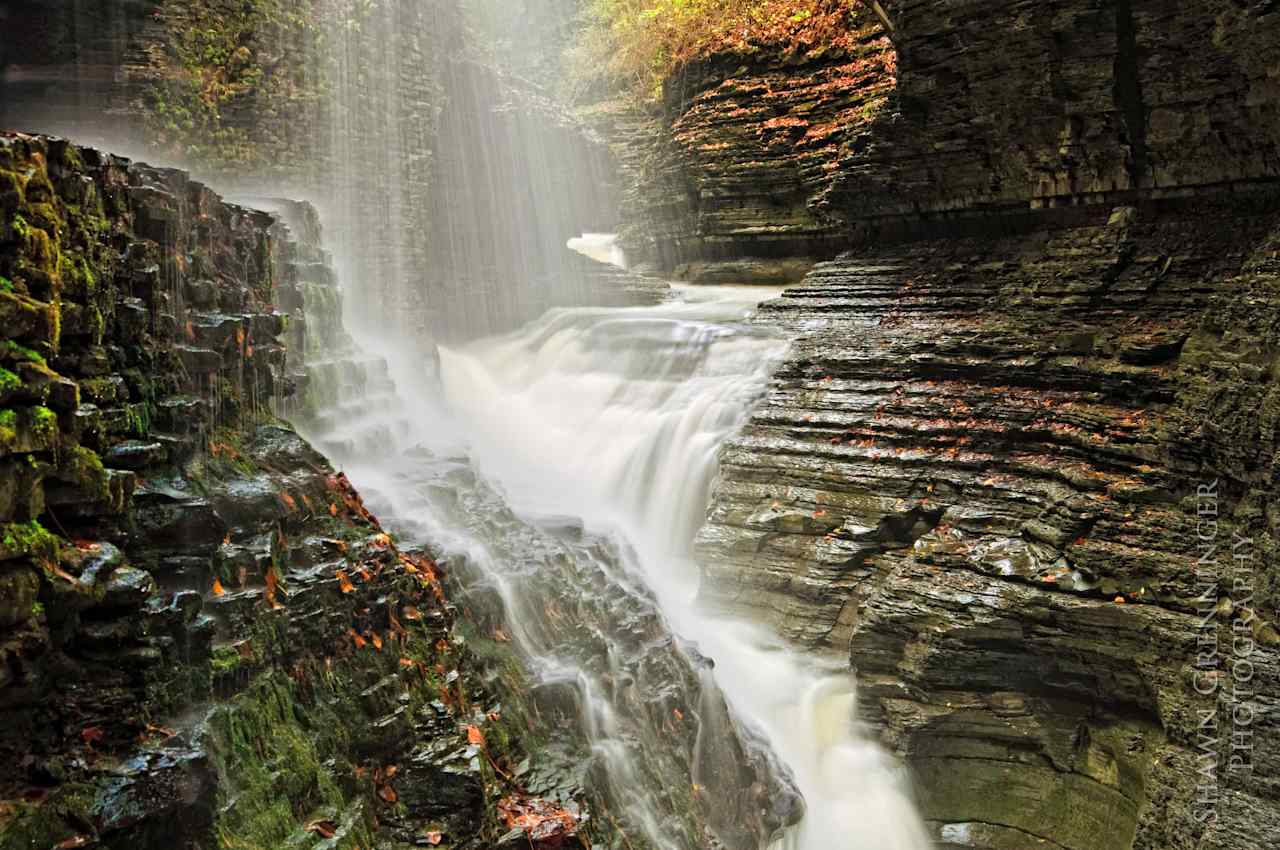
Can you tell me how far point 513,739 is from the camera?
5359 millimetres

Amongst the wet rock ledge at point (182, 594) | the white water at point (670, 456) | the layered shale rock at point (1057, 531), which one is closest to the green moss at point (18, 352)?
the wet rock ledge at point (182, 594)

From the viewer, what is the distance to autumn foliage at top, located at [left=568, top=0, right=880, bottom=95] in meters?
14.4

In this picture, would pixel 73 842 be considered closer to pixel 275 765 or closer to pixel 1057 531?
pixel 275 765

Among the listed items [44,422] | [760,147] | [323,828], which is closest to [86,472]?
[44,422]

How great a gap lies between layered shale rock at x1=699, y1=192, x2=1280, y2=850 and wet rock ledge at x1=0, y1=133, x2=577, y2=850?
3946mm

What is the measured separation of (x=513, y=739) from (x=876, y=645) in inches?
149

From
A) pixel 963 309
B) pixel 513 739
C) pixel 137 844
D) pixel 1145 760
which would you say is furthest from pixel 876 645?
pixel 137 844

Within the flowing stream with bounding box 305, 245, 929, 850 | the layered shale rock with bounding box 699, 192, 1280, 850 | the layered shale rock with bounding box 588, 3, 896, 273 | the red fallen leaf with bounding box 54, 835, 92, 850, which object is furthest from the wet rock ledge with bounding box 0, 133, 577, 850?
the layered shale rock with bounding box 588, 3, 896, 273

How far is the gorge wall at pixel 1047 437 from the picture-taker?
6.52 m

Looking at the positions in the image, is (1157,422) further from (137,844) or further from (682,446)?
(137,844)

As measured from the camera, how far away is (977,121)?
1050 centimetres

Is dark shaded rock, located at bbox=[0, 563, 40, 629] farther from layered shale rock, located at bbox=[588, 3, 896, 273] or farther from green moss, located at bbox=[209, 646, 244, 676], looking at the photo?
layered shale rock, located at bbox=[588, 3, 896, 273]

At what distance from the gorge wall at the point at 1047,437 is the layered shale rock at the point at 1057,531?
2 cm

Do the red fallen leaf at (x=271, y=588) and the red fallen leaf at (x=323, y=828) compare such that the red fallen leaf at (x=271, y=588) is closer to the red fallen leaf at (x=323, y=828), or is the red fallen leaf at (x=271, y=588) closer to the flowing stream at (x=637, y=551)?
the red fallen leaf at (x=323, y=828)
